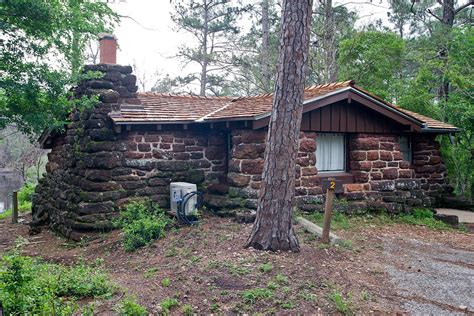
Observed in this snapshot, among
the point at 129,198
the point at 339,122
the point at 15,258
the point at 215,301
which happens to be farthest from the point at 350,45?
the point at 15,258

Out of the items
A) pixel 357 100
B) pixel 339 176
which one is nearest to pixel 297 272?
pixel 339 176

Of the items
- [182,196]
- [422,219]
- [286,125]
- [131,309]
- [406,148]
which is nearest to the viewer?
[131,309]

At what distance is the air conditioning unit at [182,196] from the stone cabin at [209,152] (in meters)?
0.48

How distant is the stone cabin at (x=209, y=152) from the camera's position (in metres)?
8.52

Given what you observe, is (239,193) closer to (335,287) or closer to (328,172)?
(328,172)

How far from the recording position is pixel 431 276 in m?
5.53

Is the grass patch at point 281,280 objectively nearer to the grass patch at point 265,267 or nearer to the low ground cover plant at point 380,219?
the grass patch at point 265,267

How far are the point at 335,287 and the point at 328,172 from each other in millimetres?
5278

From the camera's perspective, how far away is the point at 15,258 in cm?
390

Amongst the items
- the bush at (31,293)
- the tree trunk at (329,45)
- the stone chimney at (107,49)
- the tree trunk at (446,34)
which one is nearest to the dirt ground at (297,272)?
the bush at (31,293)

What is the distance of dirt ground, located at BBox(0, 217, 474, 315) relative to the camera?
439cm

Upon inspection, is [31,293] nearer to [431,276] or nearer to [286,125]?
[286,125]

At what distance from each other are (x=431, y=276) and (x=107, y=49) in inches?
315

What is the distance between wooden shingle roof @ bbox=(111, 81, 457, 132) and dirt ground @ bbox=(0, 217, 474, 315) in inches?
95.4
